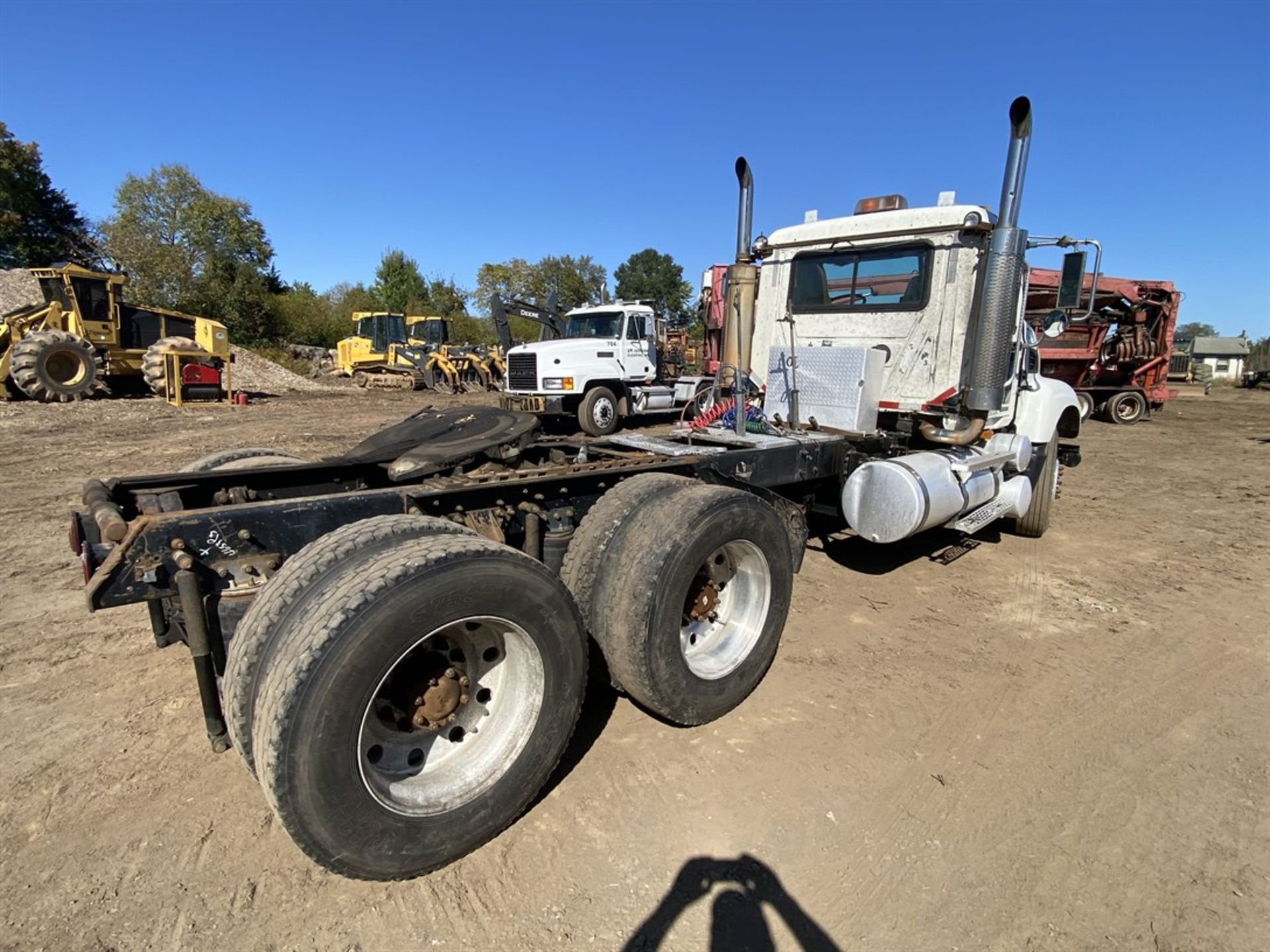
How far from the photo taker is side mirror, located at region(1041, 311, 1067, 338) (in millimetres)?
5688

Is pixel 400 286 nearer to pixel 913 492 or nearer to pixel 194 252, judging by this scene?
pixel 194 252

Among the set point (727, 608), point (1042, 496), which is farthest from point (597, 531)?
point (1042, 496)

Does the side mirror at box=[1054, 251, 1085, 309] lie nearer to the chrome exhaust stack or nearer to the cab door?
the chrome exhaust stack

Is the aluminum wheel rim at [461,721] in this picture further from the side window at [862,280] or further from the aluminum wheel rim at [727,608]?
the side window at [862,280]

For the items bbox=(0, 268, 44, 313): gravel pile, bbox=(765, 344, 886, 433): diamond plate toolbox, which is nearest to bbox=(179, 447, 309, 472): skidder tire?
bbox=(765, 344, 886, 433): diamond plate toolbox

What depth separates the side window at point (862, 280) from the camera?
5.55m

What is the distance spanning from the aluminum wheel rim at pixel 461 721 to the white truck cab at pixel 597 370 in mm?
11622

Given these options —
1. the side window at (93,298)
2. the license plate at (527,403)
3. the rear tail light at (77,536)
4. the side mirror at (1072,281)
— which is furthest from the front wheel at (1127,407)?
the side window at (93,298)

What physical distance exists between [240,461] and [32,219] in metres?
51.2

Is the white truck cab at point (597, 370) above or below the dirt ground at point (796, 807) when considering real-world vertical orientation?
above

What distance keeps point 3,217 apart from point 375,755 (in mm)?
47739

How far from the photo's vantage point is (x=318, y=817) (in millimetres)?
2072

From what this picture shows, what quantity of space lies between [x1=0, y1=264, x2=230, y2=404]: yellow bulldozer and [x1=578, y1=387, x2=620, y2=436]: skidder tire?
10663 mm

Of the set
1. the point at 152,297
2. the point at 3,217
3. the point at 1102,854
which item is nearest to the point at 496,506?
the point at 1102,854
